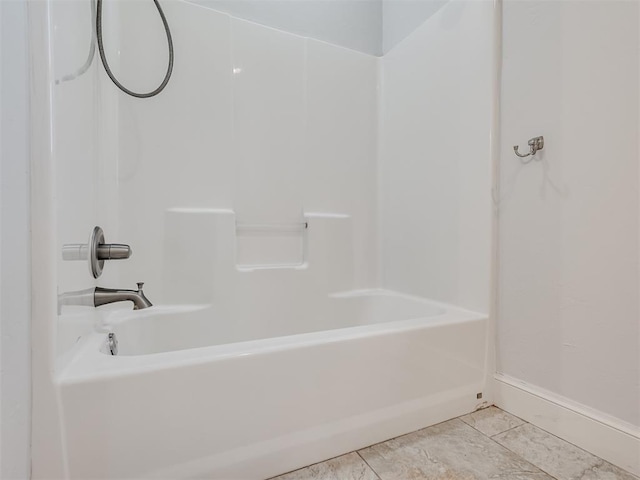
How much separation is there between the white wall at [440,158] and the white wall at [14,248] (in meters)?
1.40

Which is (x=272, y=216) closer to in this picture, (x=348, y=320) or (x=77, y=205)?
(x=348, y=320)

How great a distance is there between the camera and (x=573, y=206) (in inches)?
40.6

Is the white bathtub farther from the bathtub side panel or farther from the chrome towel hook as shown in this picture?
the chrome towel hook

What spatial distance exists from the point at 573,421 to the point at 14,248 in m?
1.57

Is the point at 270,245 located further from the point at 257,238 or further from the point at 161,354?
the point at 161,354

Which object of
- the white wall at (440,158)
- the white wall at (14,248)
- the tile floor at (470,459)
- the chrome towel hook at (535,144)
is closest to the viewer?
the white wall at (14,248)

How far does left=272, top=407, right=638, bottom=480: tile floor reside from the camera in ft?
2.86

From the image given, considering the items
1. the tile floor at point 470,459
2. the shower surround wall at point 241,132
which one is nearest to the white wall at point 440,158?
the shower surround wall at point 241,132

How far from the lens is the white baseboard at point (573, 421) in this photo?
2.91 feet

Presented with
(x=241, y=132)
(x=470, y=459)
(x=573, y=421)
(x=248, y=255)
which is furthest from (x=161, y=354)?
(x=573, y=421)

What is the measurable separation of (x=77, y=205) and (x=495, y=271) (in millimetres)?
1441

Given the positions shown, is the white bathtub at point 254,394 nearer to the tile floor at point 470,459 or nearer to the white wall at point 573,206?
the tile floor at point 470,459

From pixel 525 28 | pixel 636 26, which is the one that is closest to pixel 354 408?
pixel 636 26

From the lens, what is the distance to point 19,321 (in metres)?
0.62
